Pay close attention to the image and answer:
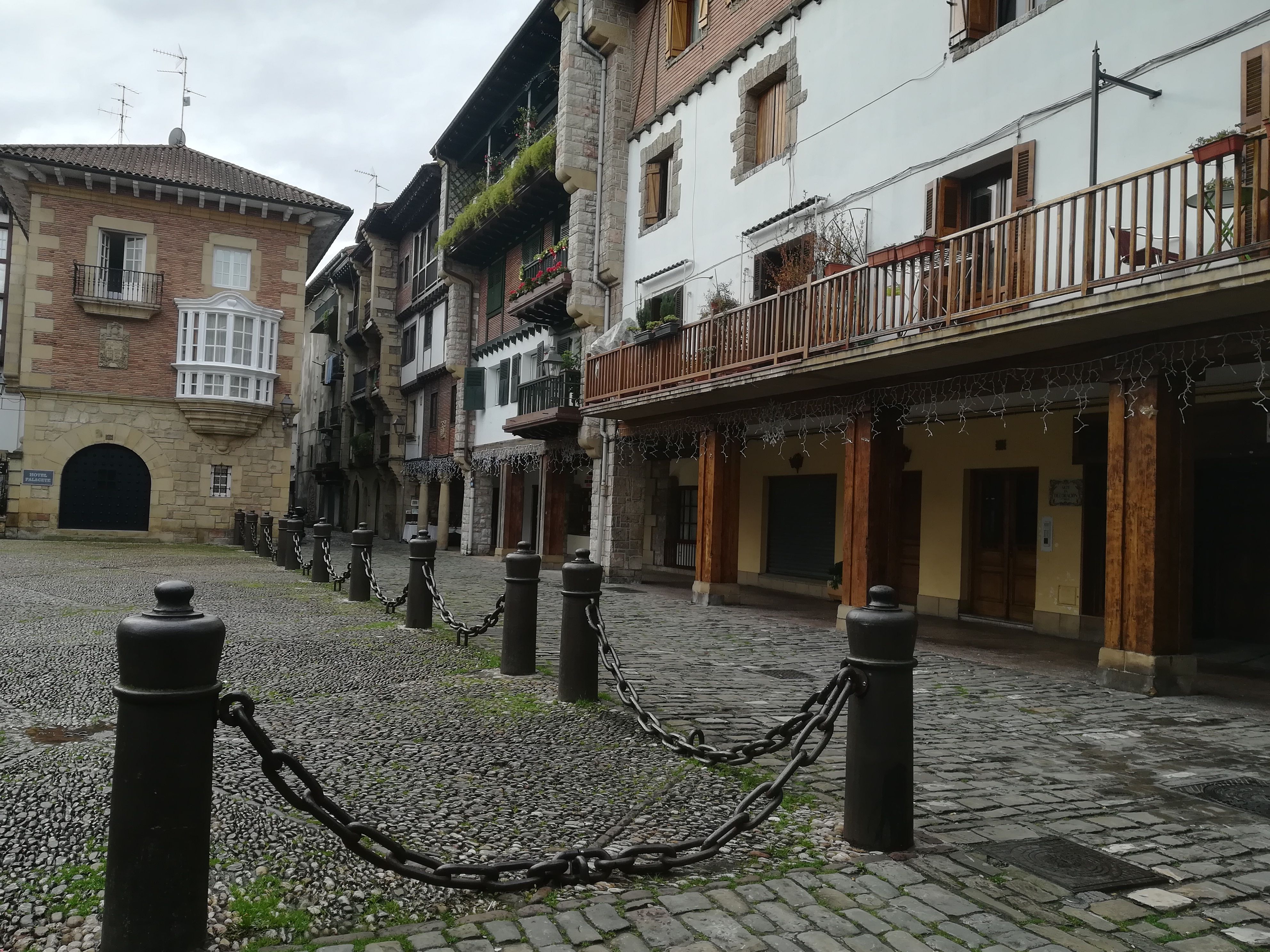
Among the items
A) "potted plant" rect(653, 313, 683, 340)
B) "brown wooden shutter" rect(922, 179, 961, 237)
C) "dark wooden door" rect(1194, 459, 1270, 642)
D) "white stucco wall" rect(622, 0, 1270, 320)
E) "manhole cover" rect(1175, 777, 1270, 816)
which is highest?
"white stucco wall" rect(622, 0, 1270, 320)

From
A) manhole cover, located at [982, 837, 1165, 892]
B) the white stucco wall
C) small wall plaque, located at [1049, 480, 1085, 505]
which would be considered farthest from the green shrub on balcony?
manhole cover, located at [982, 837, 1165, 892]

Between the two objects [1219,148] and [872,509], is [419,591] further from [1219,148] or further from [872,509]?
[1219,148]

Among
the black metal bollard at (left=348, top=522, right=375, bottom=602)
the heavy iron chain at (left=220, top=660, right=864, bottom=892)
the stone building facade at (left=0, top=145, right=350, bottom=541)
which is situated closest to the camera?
the heavy iron chain at (left=220, top=660, right=864, bottom=892)

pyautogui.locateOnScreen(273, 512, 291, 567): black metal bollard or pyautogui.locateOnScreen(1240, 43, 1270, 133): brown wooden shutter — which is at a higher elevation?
pyautogui.locateOnScreen(1240, 43, 1270, 133): brown wooden shutter

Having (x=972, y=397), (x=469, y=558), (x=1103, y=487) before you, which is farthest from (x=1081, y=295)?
(x=469, y=558)

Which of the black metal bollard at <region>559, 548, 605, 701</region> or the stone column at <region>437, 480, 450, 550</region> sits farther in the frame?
the stone column at <region>437, 480, 450, 550</region>

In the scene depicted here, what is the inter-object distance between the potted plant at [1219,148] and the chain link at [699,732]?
15.9ft

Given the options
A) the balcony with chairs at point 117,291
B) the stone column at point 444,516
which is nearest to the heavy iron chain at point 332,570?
the stone column at point 444,516

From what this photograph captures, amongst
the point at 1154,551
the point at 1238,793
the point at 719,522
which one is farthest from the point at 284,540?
the point at 1238,793

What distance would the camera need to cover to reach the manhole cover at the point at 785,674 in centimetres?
814

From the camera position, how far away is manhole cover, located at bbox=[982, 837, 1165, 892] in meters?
3.57

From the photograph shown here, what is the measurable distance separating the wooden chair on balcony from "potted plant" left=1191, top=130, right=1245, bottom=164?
635mm

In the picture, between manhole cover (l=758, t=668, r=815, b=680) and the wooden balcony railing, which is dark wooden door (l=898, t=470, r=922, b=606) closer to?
the wooden balcony railing

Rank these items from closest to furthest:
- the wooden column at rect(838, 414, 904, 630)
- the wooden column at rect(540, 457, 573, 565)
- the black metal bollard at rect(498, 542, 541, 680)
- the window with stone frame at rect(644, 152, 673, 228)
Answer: the black metal bollard at rect(498, 542, 541, 680), the wooden column at rect(838, 414, 904, 630), the window with stone frame at rect(644, 152, 673, 228), the wooden column at rect(540, 457, 573, 565)
